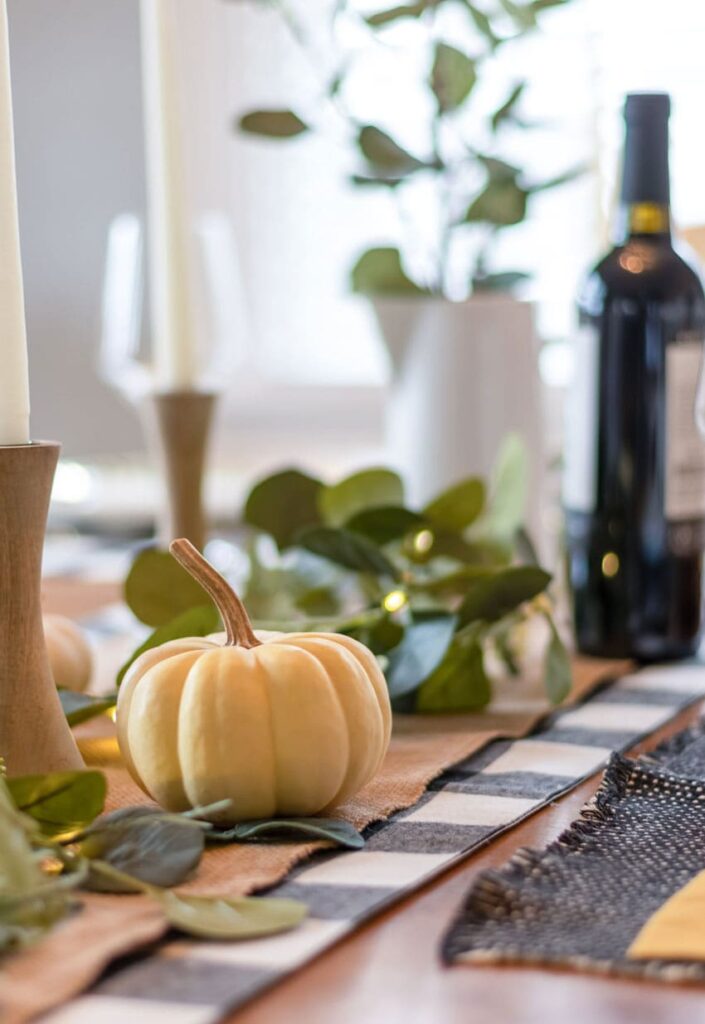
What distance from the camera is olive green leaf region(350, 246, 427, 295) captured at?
3.58 ft

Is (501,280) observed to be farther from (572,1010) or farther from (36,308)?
(36,308)

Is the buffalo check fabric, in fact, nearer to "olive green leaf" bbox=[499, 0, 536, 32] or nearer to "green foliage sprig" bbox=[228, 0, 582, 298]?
"green foliage sprig" bbox=[228, 0, 582, 298]

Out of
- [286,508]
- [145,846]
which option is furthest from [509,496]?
[145,846]

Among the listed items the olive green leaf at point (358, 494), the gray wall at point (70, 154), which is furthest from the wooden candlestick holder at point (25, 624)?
the gray wall at point (70, 154)

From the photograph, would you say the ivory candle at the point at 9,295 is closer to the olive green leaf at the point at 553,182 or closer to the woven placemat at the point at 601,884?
the woven placemat at the point at 601,884

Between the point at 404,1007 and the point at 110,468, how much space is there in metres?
1.83

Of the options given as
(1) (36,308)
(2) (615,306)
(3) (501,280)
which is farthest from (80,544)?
(2) (615,306)

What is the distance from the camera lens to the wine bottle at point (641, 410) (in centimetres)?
89

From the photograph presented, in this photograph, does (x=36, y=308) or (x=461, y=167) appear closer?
(x=461, y=167)

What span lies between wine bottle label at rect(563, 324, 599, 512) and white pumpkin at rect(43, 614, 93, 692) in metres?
0.32

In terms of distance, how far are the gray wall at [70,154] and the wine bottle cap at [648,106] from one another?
1.20m

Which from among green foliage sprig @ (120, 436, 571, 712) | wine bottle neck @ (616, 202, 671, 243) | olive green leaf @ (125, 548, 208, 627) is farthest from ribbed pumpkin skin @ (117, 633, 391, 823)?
wine bottle neck @ (616, 202, 671, 243)

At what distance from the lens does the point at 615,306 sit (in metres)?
0.89

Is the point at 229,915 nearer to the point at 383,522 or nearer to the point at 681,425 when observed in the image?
the point at 383,522
